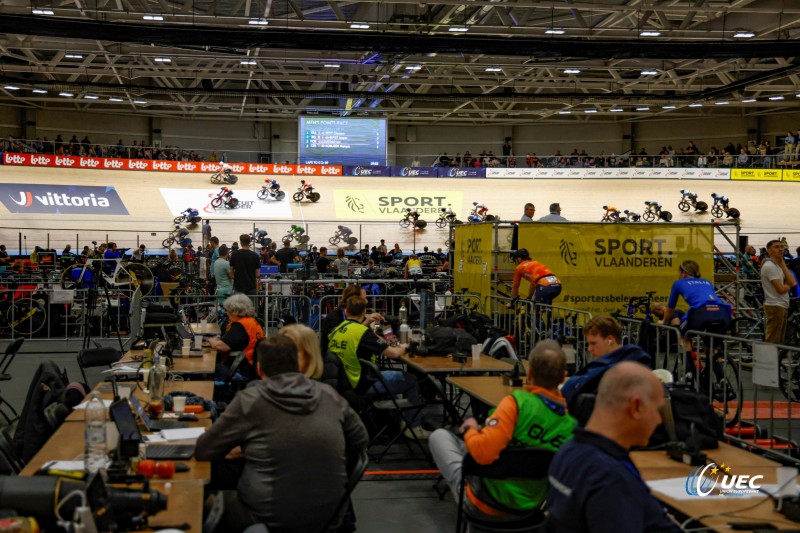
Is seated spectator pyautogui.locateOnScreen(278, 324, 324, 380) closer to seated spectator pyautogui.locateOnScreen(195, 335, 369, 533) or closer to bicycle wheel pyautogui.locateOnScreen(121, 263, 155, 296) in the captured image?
seated spectator pyautogui.locateOnScreen(195, 335, 369, 533)

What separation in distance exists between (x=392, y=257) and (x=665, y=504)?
1827cm

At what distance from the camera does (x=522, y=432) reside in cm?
357

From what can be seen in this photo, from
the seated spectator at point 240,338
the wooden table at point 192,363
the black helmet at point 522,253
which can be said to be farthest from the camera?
the black helmet at point 522,253

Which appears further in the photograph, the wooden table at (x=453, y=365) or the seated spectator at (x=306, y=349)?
the wooden table at (x=453, y=365)

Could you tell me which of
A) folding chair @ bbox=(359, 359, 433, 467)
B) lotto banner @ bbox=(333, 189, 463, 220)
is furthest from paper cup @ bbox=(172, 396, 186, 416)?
lotto banner @ bbox=(333, 189, 463, 220)

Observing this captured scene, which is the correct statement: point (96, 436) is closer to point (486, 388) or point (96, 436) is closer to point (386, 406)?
point (486, 388)

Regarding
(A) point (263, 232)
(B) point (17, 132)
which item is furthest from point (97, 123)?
(A) point (263, 232)

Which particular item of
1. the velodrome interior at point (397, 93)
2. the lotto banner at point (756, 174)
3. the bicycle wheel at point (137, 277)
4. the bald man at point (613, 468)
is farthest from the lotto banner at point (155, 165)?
the bald man at point (613, 468)

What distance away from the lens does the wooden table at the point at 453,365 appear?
635 cm

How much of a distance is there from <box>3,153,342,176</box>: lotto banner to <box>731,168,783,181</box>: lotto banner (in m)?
15.6

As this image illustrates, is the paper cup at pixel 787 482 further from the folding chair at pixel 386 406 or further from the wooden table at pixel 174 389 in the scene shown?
the folding chair at pixel 386 406

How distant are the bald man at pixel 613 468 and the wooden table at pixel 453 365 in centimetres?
389

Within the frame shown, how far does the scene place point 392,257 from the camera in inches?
834

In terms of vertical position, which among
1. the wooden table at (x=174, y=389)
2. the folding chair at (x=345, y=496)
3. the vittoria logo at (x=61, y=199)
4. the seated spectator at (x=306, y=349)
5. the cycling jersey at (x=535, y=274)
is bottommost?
the folding chair at (x=345, y=496)
